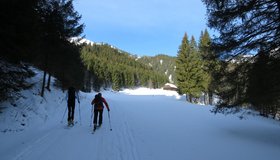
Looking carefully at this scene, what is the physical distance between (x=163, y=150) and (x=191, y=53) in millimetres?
36329

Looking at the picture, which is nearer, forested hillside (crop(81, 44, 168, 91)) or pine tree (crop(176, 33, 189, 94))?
pine tree (crop(176, 33, 189, 94))

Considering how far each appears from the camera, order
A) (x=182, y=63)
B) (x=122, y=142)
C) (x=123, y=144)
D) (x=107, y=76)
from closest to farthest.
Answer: (x=123, y=144) < (x=122, y=142) < (x=182, y=63) < (x=107, y=76)

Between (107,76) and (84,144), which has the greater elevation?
(107,76)

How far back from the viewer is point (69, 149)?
26.4 feet

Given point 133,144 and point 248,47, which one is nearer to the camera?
point 133,144

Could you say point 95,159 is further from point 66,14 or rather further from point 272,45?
point 66,14

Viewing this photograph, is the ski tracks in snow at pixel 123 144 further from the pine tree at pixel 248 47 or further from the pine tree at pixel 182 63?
the pine tree at pixel 182 63

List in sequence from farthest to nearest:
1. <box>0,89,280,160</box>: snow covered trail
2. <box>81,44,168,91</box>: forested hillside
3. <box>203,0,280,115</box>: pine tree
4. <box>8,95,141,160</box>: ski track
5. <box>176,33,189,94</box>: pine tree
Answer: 1. <box>81,44,168,91</box>: forested hillside
2. <box>176,33,189,94</box>: pine tree
3. <box>203,0,280,115</box>: pine tree
4. <box>0,89,280,160</box>: snow covered trail
5. <box>8,95,141,160</box>: ski track

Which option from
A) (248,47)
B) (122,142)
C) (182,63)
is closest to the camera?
(122,142)

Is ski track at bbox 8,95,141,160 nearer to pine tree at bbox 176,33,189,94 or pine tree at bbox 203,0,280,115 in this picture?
pine tree at bbox 203,0,280,115

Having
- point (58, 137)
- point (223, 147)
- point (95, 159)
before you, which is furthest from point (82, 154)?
point (223, 147)

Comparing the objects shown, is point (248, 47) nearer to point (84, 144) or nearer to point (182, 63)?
point (84, 144)

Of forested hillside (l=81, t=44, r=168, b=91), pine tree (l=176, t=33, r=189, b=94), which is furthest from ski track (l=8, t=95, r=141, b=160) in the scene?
forested hillside (l=81, t=44, r=168, b=91)

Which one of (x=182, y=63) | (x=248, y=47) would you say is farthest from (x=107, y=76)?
(x=248, y=47)
